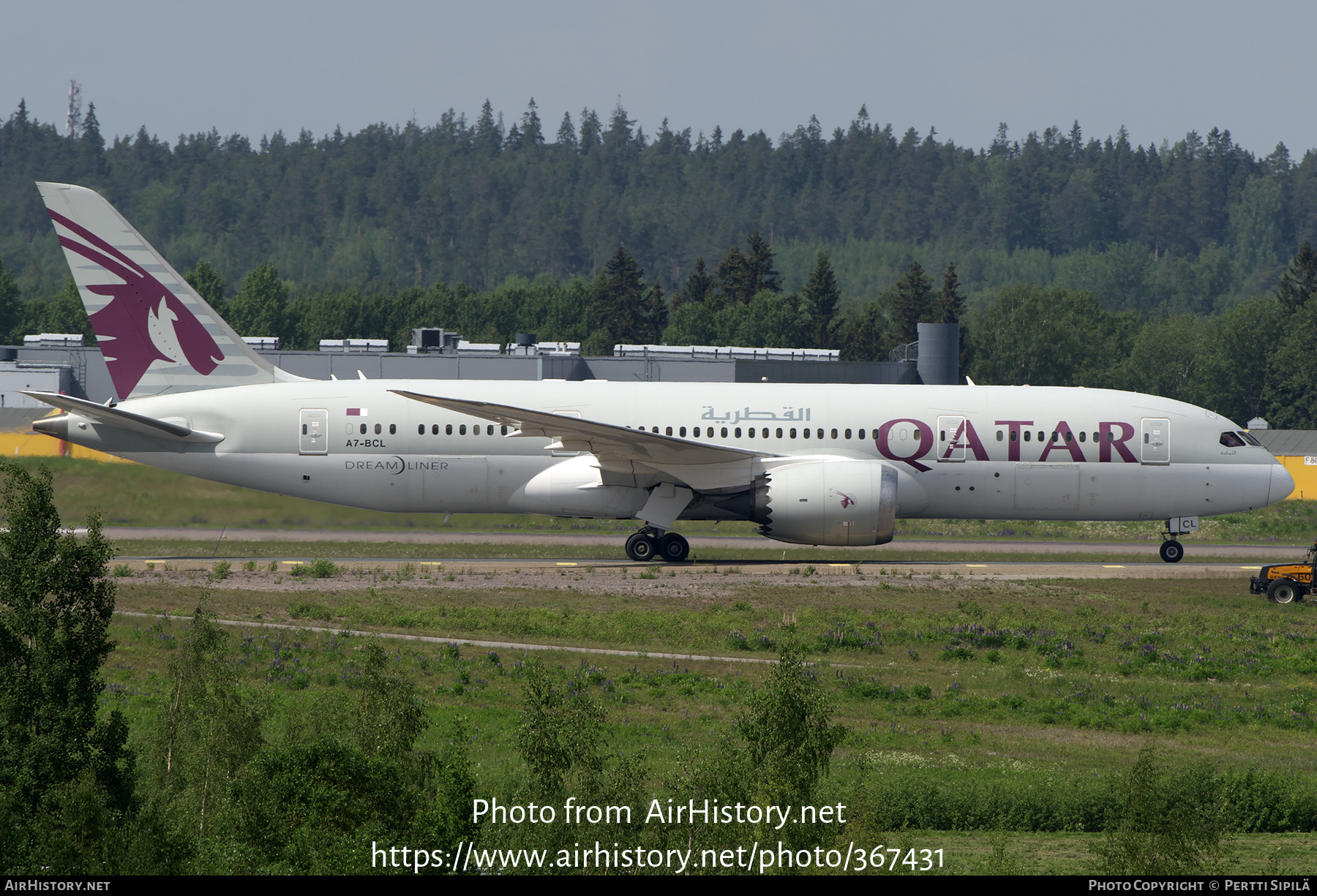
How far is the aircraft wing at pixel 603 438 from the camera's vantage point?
30.1 meters

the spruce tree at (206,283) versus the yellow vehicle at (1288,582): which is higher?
the spruce tree at (206,283)

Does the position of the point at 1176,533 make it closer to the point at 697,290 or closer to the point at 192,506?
the point at 192,506

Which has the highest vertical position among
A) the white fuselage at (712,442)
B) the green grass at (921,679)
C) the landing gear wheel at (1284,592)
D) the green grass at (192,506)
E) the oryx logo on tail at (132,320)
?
the oryx logo on tail at (132,320)

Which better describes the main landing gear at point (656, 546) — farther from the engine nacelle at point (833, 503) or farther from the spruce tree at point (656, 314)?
the spruce tree at point (656, 314)

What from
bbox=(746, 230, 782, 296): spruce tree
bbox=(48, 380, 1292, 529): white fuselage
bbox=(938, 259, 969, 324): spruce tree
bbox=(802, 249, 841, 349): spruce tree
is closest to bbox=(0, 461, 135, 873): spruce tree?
bbox=(48, 380, 1292, 529): white fuselage

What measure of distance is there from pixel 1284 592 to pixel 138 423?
26827 millimetres

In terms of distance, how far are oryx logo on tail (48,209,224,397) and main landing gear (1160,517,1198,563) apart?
85.3ft

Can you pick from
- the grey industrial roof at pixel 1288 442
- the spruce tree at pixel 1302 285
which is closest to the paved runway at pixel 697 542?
the grey industrial roof at pixel 1288 442

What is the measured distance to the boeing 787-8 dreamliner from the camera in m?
31.6

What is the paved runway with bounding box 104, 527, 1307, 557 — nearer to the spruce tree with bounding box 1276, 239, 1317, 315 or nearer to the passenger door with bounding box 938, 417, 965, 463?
the passenger door with bounding box 938, 417, 965, 463

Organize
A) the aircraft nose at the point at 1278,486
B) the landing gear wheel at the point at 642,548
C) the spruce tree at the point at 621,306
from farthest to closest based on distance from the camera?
the spruce tree at the point at 621,306
the aircraft nose at the point at 1278,486
the landing gear wheel at the point at 642,548

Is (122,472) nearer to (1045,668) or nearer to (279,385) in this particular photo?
(279,385)
